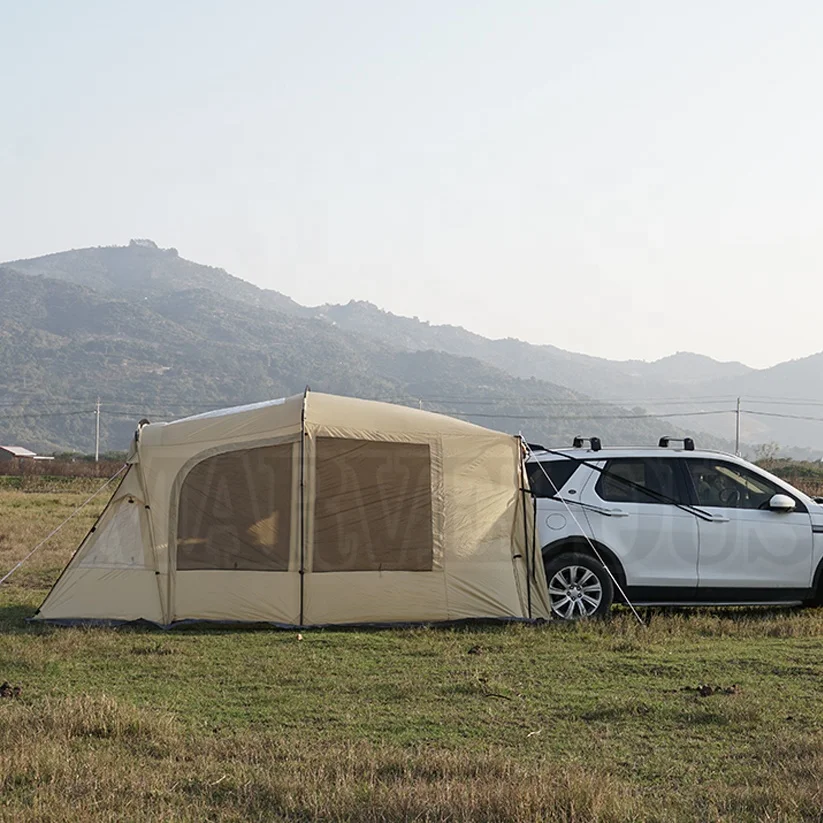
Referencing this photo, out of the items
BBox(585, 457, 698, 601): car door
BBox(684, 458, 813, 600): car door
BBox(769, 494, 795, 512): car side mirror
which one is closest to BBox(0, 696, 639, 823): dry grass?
BBox(585, 457, 698, 601): car door

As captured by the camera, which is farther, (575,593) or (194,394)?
(194,394)

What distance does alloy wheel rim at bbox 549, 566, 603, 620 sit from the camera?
37.4 feet

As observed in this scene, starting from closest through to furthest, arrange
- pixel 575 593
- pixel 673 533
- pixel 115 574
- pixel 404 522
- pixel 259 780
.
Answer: pixel 259 780 < pixel 115 574 < pixel 404 522 < pixel 575 593 < pixel 673 533

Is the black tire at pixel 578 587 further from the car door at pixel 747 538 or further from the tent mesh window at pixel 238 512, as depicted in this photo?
the tent mesh window at pixel 238 512

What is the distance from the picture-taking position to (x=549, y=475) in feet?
39.0

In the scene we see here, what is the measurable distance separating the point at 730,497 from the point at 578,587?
182 centimetres

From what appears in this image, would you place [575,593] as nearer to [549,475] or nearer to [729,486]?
[549,475]

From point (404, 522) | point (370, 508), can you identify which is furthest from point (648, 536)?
point (370, 508)

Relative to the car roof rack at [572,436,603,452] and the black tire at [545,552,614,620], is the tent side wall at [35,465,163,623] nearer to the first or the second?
the black tire at [545,552,614,620]

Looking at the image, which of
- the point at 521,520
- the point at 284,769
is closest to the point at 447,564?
the point at 521,520

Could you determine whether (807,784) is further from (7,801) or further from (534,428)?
(534,428)

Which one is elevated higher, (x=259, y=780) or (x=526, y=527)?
(x=526, y=527)

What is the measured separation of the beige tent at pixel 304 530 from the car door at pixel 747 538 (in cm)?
175

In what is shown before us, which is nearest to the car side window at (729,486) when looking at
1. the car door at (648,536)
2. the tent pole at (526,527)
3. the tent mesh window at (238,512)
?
the car door at (648,536)
